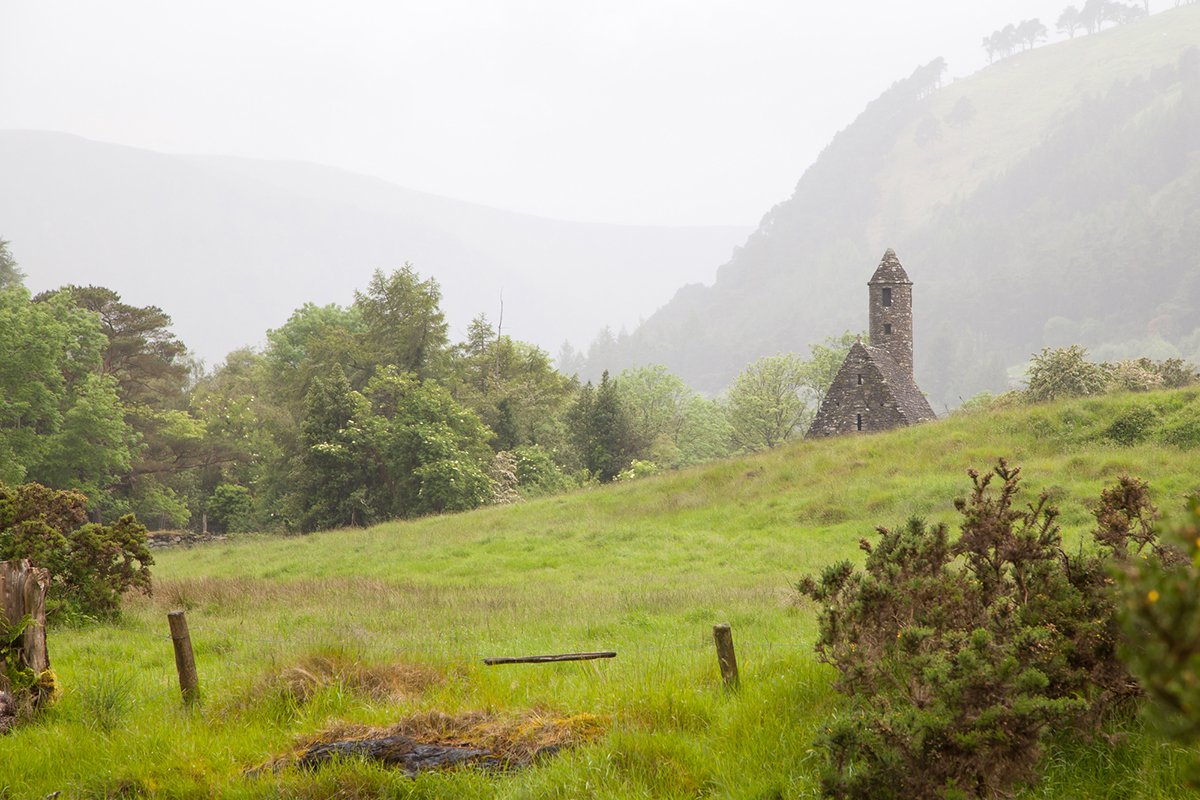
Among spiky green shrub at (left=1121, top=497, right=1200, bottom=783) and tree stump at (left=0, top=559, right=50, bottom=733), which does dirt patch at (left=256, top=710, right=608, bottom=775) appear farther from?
spiky green shrub at (left=1121, top=497, right=1200, bottom=783)

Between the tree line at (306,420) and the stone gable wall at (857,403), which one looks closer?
the stone gable wall at (857,403)

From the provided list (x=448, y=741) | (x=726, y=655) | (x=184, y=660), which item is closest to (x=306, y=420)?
(x=184, y=660)

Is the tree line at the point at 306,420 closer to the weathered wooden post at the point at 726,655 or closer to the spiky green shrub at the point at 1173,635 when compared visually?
the weathered wooden post at the point at 726,655

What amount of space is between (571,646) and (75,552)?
8.65 m

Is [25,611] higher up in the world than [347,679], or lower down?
higher up

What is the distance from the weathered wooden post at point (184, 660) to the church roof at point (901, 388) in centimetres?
3556

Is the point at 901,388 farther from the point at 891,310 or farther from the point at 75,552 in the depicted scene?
the point at 75,552

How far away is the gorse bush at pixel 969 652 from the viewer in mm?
4512

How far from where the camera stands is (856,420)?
39.4 m

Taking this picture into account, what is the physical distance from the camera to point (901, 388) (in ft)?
134

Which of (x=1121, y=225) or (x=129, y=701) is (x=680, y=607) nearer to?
(x=129, y=701)

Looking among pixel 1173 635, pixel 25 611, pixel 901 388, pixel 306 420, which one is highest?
pixel 306 420

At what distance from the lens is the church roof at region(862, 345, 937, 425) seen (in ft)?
129

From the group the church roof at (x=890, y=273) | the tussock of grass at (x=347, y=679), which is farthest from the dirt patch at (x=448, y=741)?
the church roof at (x=890, y=273)
